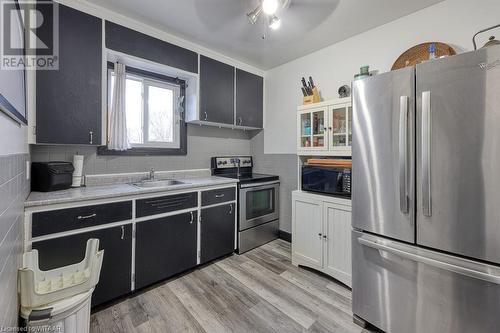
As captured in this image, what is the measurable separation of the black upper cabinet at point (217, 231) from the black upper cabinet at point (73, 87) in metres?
1.30

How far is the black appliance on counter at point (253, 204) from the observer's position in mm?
2754

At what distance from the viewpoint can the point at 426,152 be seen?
4.17 feet

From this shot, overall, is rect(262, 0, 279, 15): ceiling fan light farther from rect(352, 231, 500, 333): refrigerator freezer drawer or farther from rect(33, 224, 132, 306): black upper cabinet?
rect(33, 224, 132, 306): black upper cabinet

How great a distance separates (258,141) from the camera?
3.59m

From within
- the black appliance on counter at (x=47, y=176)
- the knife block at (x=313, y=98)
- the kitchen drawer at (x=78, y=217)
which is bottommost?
the kitchen drawer at (x=78, y=217)

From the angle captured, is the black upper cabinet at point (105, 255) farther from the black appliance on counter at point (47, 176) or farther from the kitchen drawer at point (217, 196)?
the kitchen drawer at point (217, 196)

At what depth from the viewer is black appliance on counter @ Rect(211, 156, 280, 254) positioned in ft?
9.03

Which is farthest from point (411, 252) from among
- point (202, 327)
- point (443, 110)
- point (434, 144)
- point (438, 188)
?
point (202, 327)

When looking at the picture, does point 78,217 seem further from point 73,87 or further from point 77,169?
point 73,87

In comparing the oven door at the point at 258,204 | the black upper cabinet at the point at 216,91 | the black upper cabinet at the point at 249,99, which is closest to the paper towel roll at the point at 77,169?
the black upper cabinet at the point at 216,91

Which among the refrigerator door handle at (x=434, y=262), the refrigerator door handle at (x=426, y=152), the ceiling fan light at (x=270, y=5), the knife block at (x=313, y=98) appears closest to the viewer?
the refrigerator door handle at (x=434, y=262)

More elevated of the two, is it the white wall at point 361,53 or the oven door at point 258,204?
the white wall at point 361,53

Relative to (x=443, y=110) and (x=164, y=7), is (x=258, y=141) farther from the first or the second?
(x=443, y=110)

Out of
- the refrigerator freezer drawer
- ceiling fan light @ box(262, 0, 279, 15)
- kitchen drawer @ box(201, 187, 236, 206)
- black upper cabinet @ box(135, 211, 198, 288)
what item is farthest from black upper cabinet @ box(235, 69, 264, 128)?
the refrigerator freezer drawer
